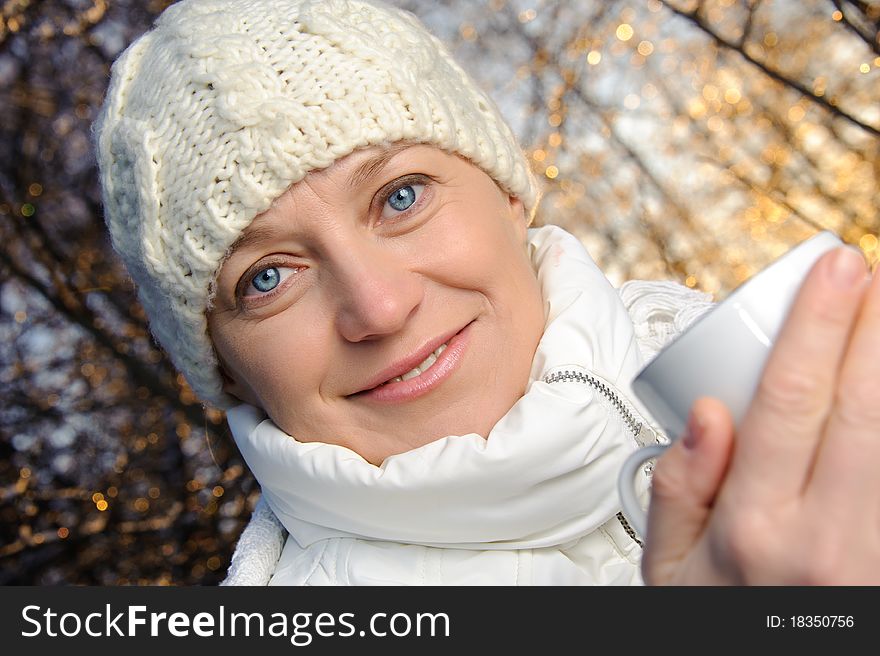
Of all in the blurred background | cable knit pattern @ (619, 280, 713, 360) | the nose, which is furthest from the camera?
the blurred background

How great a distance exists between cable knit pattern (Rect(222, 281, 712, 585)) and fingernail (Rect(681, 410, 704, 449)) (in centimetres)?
67

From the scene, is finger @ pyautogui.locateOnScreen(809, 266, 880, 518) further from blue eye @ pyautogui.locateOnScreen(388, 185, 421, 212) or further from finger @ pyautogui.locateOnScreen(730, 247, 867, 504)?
blue eye @ pyautogui.locateOnScreen(388, 185, 421, 212)

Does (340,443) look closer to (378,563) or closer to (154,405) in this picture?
(378,563)

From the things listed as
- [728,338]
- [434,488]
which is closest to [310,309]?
[434,488]

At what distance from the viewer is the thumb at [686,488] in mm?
557

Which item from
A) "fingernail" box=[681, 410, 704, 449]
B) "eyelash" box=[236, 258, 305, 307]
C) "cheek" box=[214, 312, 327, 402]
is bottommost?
"cheek" box=[214, 312, 327, 402]

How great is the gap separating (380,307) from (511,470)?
211 millimetres

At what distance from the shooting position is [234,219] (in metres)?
0.93

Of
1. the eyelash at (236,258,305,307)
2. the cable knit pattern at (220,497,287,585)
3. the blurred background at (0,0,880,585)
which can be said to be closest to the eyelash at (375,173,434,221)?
the eyelash at (236,258,305,307)

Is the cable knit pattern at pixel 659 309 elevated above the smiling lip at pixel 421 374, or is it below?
below

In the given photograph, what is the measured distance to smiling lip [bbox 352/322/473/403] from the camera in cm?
94

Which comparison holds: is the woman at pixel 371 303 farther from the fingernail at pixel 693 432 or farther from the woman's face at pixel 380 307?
the fingernail at pixel 693 432

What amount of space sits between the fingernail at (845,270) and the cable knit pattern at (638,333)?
70 centimetres

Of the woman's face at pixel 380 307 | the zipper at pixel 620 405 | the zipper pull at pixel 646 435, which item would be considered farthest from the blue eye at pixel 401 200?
the zipper pull at pixel 646 435
